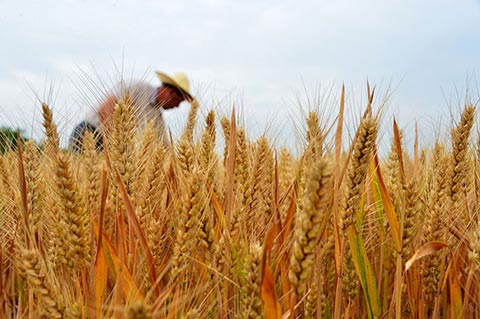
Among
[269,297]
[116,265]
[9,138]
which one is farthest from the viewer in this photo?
[9,138]

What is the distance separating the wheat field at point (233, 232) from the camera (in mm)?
1167

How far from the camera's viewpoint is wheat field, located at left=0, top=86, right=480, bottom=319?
117 centimetres

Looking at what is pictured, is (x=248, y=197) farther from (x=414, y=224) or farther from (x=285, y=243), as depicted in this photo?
(x=414, y=224)

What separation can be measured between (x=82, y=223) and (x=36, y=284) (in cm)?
27

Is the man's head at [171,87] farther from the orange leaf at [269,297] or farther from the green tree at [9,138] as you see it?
the orange leaf at [269,297]

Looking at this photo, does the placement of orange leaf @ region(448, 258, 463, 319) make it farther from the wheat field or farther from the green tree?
the green tree

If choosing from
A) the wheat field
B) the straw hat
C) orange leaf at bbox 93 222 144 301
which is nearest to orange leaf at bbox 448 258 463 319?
the wheat field

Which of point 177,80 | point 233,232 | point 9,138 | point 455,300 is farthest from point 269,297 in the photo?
point 177,80

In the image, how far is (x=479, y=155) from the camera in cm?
187

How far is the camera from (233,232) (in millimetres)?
1474

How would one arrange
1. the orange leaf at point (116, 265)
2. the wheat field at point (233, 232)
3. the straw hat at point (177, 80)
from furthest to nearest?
the straw hat at point (177, 80) → the orange leaf at point (116, 265) → the wheat field at point (233, 232)

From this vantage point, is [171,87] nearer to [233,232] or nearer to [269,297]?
[233,232]

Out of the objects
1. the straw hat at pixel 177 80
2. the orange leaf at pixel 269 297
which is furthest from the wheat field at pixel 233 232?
the straw hat at pixel 177 80

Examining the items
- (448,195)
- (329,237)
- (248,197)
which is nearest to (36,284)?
(248,197)
